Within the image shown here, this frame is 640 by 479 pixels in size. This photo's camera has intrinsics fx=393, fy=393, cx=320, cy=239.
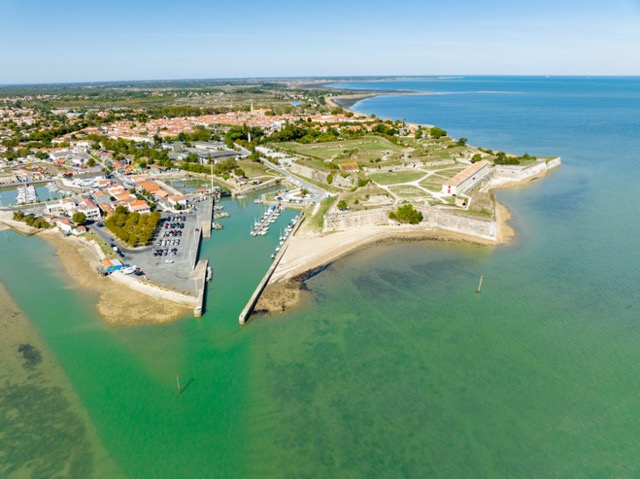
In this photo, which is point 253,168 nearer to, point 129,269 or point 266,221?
point 266,221

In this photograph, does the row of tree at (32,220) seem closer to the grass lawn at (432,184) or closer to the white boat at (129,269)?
the white boat at (129,269)

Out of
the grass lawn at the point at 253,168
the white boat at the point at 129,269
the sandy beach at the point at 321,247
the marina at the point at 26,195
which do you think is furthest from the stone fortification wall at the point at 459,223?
the marina at the point at 26,195

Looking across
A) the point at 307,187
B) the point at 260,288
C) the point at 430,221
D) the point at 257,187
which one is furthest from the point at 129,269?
the point at 307,187

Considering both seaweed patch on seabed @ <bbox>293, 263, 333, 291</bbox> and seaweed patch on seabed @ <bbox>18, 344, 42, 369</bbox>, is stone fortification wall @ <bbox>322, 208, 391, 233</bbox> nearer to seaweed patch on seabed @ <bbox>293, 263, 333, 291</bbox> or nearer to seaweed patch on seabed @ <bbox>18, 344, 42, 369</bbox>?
seaweed patch on seabed @ <bbox>293, 263, 333, 291</bbox>

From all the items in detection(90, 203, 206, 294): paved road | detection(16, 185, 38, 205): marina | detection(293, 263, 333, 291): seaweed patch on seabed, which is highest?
detection(16, 185, 38, 205): marina

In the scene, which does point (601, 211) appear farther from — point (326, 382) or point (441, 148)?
point (326, 382)

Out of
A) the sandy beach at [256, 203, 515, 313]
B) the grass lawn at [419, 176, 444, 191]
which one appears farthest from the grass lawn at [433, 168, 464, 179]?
the sandy beach at [256, 203, 515, 313]

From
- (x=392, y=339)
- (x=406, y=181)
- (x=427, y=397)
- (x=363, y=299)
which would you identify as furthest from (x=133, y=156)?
(x=427, y=397)
